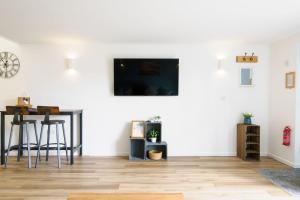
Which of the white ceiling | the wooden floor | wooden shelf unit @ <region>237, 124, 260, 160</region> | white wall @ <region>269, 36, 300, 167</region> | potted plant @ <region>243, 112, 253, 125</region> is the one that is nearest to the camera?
the white ceiling

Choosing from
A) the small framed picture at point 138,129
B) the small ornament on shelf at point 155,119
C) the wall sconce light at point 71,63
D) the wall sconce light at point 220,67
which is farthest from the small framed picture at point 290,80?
the wall sconce light at point 71,63

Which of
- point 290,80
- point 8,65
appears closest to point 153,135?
point 290,80

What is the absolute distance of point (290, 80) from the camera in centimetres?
417

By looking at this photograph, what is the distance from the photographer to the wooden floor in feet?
9.72

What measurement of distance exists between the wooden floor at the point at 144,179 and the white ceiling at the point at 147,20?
86.0 inches

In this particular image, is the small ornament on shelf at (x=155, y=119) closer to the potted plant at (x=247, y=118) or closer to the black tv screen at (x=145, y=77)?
the black tv screen at (x=145, y=77)

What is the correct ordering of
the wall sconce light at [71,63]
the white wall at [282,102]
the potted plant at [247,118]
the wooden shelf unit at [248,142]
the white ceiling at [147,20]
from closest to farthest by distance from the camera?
the white ceiling at [147,20] → the white wall at [282,102] → the wooden shelf unit at [248,142] → the potted plant at [247,118] → the wall sconce light at [71,63]

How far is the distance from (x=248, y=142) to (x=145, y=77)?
2.27m

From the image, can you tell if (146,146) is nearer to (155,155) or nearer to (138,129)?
(155,155)

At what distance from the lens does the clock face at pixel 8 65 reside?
4711 mm

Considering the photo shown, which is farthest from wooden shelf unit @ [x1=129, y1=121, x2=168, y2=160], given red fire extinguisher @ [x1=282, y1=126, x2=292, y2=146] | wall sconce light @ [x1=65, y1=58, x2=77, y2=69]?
red fire extinguisher @ [x1=282, y1=126, x2=292, y2=146]

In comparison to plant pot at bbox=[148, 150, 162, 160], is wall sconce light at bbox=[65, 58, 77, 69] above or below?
above

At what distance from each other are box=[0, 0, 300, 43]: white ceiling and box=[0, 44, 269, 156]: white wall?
0.31 meters

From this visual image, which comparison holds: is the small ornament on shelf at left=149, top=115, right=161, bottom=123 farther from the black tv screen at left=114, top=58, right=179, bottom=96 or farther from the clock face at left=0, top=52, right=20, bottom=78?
the clock face at left=0, top=52, right=20, bottom=78
